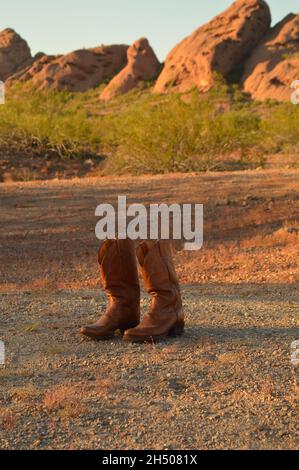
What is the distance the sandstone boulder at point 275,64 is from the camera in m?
56.2

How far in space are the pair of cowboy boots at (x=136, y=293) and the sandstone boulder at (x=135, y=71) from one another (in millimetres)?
60502

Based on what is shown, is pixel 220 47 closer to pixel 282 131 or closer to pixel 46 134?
pixel 282 131

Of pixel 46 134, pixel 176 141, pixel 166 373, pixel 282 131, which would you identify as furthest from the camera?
pixel 282 131

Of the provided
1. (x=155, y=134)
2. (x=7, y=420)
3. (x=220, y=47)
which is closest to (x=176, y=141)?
(x=155, y=134)

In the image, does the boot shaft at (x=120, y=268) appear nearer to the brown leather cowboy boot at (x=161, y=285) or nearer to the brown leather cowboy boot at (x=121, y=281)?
the brown leather cowboy boot at (x=121, y=281)

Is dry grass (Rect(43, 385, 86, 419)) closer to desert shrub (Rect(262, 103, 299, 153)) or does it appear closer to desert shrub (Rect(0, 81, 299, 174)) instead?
desert shrub (Rect(0, 81, 299, 174))

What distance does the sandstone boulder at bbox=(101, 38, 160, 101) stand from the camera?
65.4m

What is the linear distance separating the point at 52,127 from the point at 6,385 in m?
26.4

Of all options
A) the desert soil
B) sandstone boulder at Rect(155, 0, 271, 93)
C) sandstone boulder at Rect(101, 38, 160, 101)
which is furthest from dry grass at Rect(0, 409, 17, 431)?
sandstone boulder at Rect(101, 38, 160, 101)

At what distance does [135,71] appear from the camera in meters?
66.2

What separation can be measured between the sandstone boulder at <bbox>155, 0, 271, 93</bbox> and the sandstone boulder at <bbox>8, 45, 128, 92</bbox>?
8.13 metres

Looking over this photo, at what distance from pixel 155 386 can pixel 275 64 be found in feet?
187

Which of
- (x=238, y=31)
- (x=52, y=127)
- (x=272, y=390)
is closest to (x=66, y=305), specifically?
(x=272, y=390)

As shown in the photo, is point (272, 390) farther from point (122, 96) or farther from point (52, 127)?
point (122, 96)
